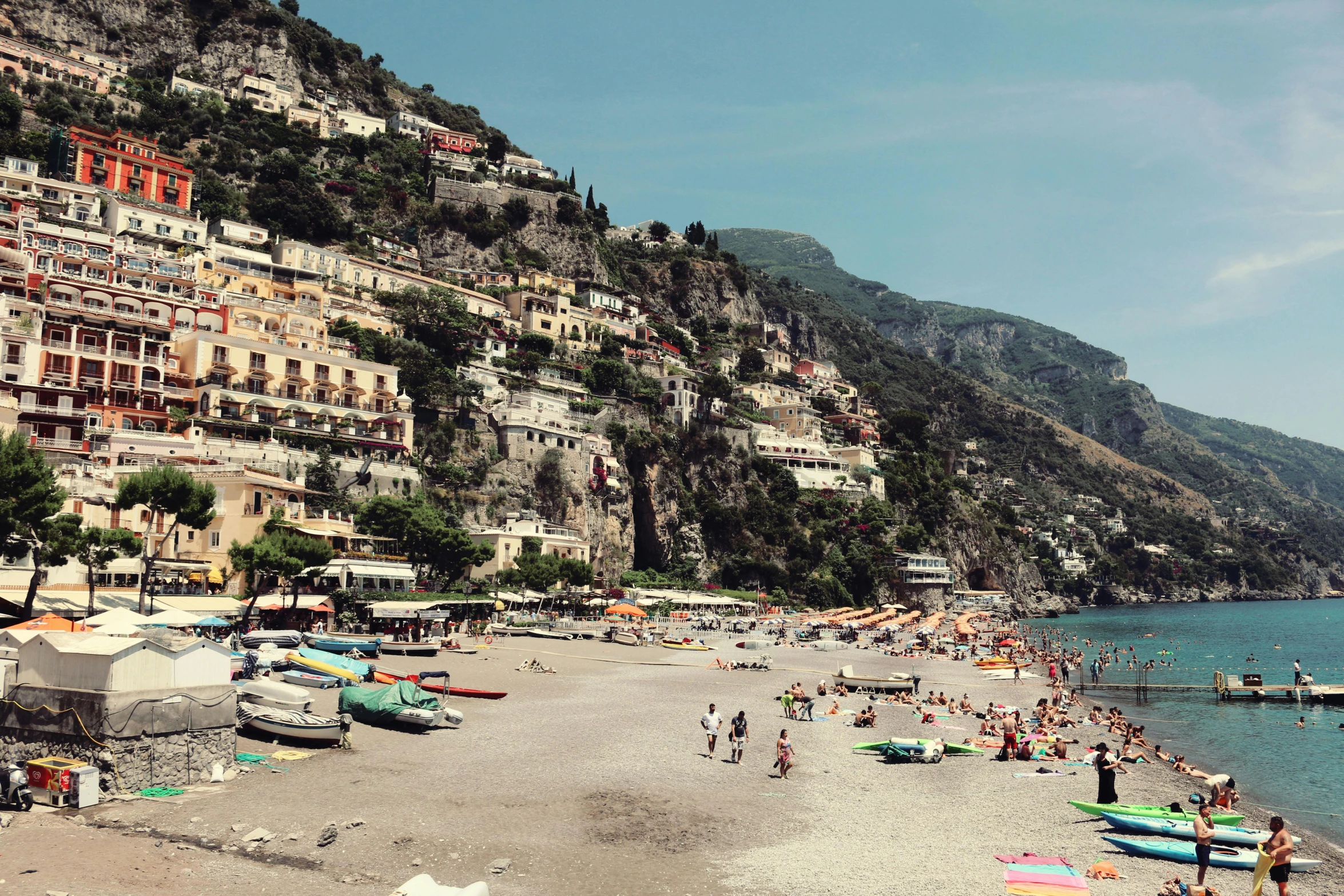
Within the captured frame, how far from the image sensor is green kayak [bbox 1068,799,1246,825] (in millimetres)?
16250

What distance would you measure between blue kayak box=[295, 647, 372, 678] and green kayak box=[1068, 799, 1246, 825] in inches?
733

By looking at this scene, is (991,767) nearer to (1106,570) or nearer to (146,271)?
(146,271)

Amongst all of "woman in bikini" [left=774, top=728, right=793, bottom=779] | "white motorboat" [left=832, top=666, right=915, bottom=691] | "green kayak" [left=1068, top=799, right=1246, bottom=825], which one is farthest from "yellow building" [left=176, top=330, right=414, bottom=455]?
"green kayak" [left=1068, top=799, right=1246, bottom=825]

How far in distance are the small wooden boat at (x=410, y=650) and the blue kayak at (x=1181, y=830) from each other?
23.2 m

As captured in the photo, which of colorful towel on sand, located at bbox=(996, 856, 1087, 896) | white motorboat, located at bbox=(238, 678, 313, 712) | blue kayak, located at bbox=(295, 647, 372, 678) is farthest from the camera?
blue kayak, located at bbox=(295, 647, 372, 678)

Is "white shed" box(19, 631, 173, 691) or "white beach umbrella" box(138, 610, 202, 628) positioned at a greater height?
"white shed" box(19, 631, 173, 691)

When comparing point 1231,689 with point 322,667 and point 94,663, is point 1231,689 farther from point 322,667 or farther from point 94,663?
point 94,663

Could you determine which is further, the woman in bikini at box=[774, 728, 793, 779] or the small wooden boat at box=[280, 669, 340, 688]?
the small wooden boat at box=[280, 669, 340, 688]

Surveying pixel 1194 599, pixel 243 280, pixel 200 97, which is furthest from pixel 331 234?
pixel 1194 599

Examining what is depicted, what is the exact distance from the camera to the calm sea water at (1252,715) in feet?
75.4

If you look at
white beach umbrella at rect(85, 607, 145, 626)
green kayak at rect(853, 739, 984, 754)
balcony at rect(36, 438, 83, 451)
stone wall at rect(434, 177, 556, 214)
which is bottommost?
green kayak at rect(853, 739, 984, 754)

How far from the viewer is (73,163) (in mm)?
70312

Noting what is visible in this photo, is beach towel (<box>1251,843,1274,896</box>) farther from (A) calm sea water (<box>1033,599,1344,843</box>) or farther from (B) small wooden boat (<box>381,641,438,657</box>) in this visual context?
(B) small wooden boat (<box>381,641,438,657</box>)

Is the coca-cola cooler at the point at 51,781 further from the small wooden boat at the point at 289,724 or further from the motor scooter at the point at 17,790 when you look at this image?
the small wooden boat at the point at 289,724
